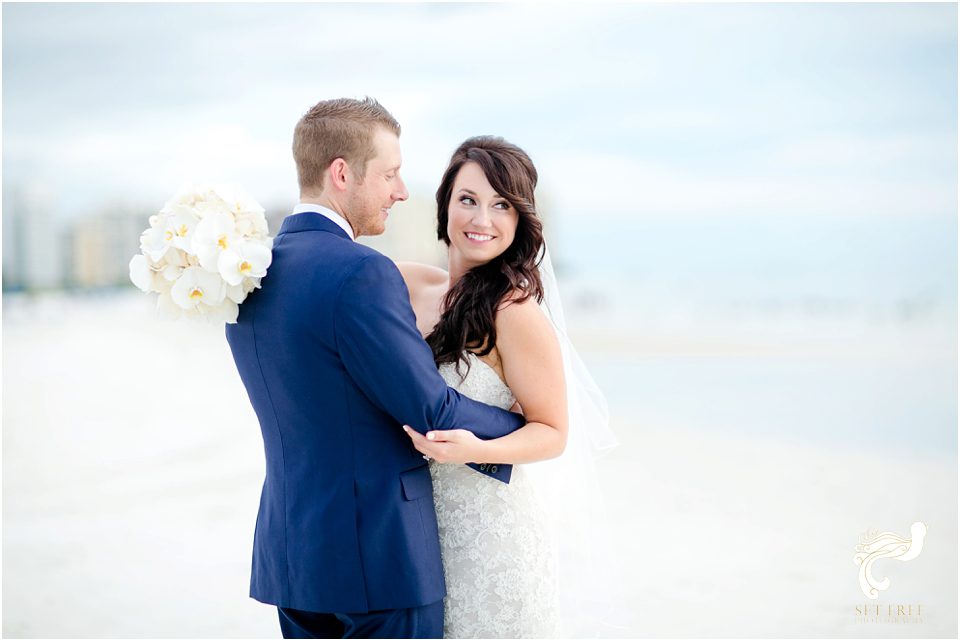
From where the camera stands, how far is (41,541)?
7.37 m

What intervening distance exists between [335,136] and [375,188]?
17 cm

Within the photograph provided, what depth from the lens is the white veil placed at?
11.0 feet

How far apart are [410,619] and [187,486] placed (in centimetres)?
751

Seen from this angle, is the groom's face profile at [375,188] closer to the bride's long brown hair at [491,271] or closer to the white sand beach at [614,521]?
the bride's long brown hair at [491,271]

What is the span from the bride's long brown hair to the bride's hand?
0.40 metres

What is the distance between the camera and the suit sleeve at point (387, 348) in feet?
7.39

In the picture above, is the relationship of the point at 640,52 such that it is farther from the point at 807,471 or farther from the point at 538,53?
the point at 807,471

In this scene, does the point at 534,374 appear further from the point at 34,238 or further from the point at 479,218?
the point at 34,238

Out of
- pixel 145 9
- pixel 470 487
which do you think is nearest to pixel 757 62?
pixel 145 9

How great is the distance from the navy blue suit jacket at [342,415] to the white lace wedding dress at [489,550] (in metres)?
0.19

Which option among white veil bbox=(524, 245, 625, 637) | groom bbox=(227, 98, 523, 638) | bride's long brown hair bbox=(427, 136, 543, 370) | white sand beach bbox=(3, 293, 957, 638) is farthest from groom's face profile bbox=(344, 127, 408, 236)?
white sand beach bbox=(3, 293, 957, 638)

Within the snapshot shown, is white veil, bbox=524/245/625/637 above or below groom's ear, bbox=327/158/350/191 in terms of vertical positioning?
below

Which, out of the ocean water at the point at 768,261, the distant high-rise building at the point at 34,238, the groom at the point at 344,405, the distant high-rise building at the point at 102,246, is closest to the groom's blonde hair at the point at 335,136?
the groom at the point at 344,405

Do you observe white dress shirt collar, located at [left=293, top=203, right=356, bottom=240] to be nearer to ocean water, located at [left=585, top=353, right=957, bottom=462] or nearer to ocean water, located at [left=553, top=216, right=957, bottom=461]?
ocean water, located at [left=585, top=353, right=957, bottom=462]
